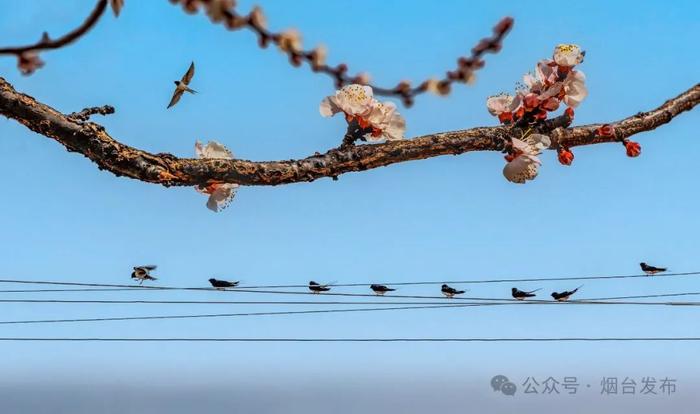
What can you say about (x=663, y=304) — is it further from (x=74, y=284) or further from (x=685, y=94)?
(x=74, y=284)

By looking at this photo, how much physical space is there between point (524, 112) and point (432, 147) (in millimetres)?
395

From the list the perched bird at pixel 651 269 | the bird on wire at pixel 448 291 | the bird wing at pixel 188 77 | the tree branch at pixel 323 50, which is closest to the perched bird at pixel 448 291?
the bird on wire at pixel 448 291

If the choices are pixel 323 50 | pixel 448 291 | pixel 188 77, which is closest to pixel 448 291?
pixel 448 291

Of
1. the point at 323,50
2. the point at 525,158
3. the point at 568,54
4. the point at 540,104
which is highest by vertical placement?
the point at 568,54

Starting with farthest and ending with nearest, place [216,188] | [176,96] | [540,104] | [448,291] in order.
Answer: [448,291] → [176,96] → [540,104] → [216,188]

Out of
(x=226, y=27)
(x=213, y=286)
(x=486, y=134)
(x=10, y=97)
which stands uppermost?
(x=213, y=286)

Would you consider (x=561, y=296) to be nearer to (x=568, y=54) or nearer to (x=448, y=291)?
(x=448, y=291)

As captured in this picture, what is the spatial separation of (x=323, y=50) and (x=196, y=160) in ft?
1.91

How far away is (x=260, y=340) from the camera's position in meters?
5.41

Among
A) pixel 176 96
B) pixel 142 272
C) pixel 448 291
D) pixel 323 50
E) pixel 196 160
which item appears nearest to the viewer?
pixel 323 50

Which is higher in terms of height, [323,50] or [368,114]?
[368,114]

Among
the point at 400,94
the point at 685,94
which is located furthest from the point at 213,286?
the point at 400,94

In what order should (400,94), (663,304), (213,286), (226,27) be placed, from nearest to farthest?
(226,27) < (400,94) < (213,286) < (663,304)

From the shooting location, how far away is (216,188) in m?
1.73
